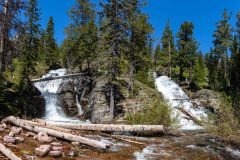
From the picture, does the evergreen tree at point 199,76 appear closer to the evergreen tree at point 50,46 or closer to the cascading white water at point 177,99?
the cascading white water at point 177,99

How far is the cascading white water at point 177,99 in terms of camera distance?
2720 cm

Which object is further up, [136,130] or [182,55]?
[182,55]

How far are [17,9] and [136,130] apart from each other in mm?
8404

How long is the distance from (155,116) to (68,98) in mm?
19660

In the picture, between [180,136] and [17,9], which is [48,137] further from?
[180,136]

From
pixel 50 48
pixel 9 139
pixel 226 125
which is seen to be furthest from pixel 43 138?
pixel 50 48

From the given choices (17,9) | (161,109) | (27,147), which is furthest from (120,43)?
(27,147)

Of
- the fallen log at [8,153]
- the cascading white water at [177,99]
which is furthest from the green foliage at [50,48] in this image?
the fallen log at [8,153]

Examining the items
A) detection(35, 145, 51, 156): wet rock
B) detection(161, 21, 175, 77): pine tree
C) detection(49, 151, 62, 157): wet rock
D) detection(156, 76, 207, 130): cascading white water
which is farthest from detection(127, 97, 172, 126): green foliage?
detection(161, 21, 175, 77): pine tree

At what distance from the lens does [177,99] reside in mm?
34750

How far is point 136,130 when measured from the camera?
14359 millimetres

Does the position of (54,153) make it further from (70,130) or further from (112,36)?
(112,36)

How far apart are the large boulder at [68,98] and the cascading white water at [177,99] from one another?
38.9 feet

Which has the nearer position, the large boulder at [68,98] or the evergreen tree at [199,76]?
the large boulder at [68,98]
